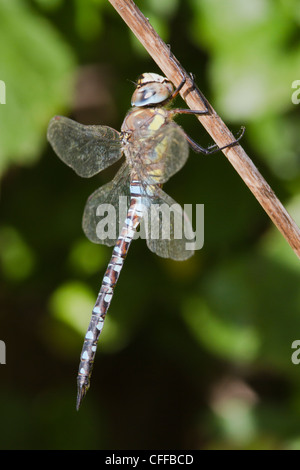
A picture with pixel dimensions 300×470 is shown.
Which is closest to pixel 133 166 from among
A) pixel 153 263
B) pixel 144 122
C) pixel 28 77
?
pixel 144 122

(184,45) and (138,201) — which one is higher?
(184,45)

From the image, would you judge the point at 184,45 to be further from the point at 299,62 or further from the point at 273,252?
the point at 273,252

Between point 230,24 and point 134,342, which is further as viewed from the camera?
point 134,342

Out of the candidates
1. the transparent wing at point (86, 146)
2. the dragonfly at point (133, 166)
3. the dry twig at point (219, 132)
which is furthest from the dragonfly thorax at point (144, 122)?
the dry twig at point (219, 132)

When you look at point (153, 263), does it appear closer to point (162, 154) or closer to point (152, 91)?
point (162, 154)

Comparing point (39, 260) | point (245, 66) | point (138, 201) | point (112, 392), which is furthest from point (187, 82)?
point (112, 392)

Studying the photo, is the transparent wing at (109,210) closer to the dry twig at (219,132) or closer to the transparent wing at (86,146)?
the transparent wing at (86,146)

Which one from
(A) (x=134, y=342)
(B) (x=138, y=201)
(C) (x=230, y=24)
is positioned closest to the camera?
(B) (x=138, y=201)
